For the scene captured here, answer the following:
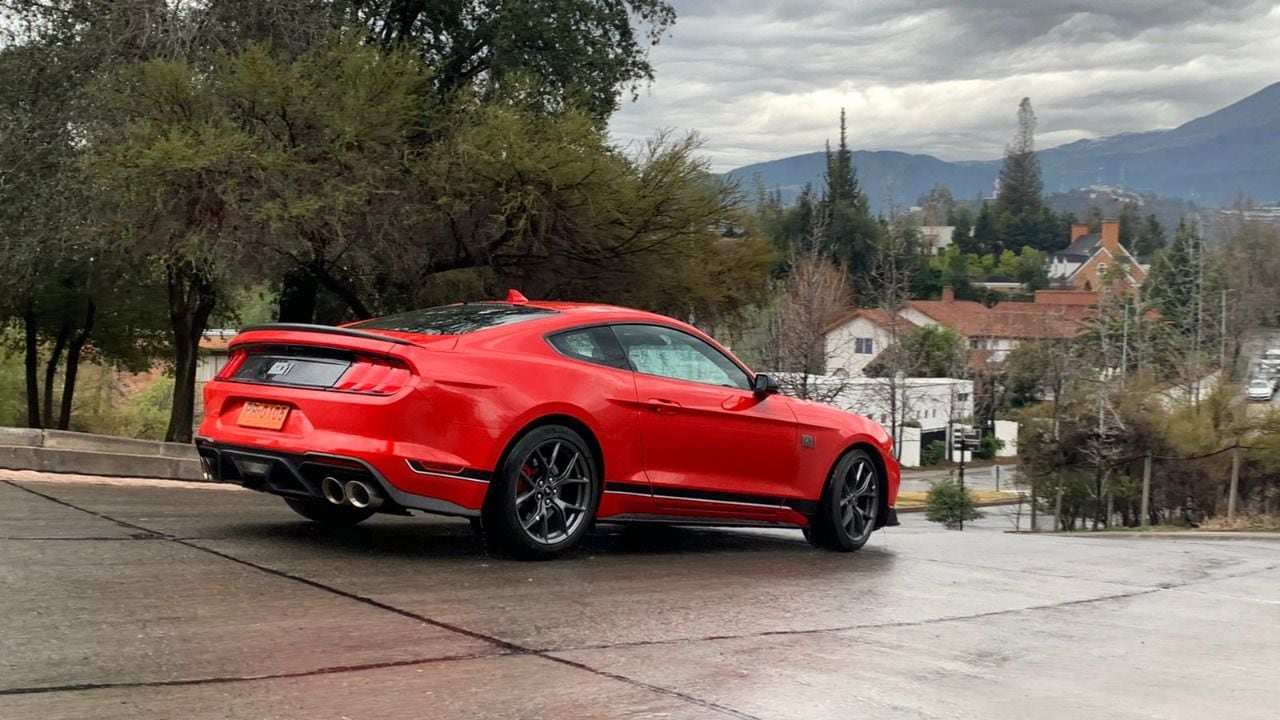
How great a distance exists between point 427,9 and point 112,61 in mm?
6689

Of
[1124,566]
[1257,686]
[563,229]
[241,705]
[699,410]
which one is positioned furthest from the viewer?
[563,229]

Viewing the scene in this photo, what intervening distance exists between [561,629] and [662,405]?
7.85 ft

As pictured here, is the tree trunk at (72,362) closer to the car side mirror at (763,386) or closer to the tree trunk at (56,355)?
the tree trunk at (56,355)

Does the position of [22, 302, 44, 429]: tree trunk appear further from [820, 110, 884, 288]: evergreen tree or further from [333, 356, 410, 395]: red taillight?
[820, 110, 884, 288]: evergreen tree

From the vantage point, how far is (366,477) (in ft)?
21.5

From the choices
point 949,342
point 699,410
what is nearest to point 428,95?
Result: point 699,410

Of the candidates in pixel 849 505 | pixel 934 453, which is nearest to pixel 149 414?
pixel 934 453

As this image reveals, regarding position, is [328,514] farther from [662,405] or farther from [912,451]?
[912,451]

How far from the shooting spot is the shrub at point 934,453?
74875mm

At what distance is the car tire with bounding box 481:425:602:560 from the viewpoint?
6.88m

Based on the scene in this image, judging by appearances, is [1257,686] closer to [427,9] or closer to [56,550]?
[56,550]

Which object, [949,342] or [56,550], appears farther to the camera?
[949,342]

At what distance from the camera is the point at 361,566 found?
265 inches

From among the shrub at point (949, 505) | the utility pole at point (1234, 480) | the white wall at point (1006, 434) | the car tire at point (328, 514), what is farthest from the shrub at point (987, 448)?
the car tire at point (328, 514)
